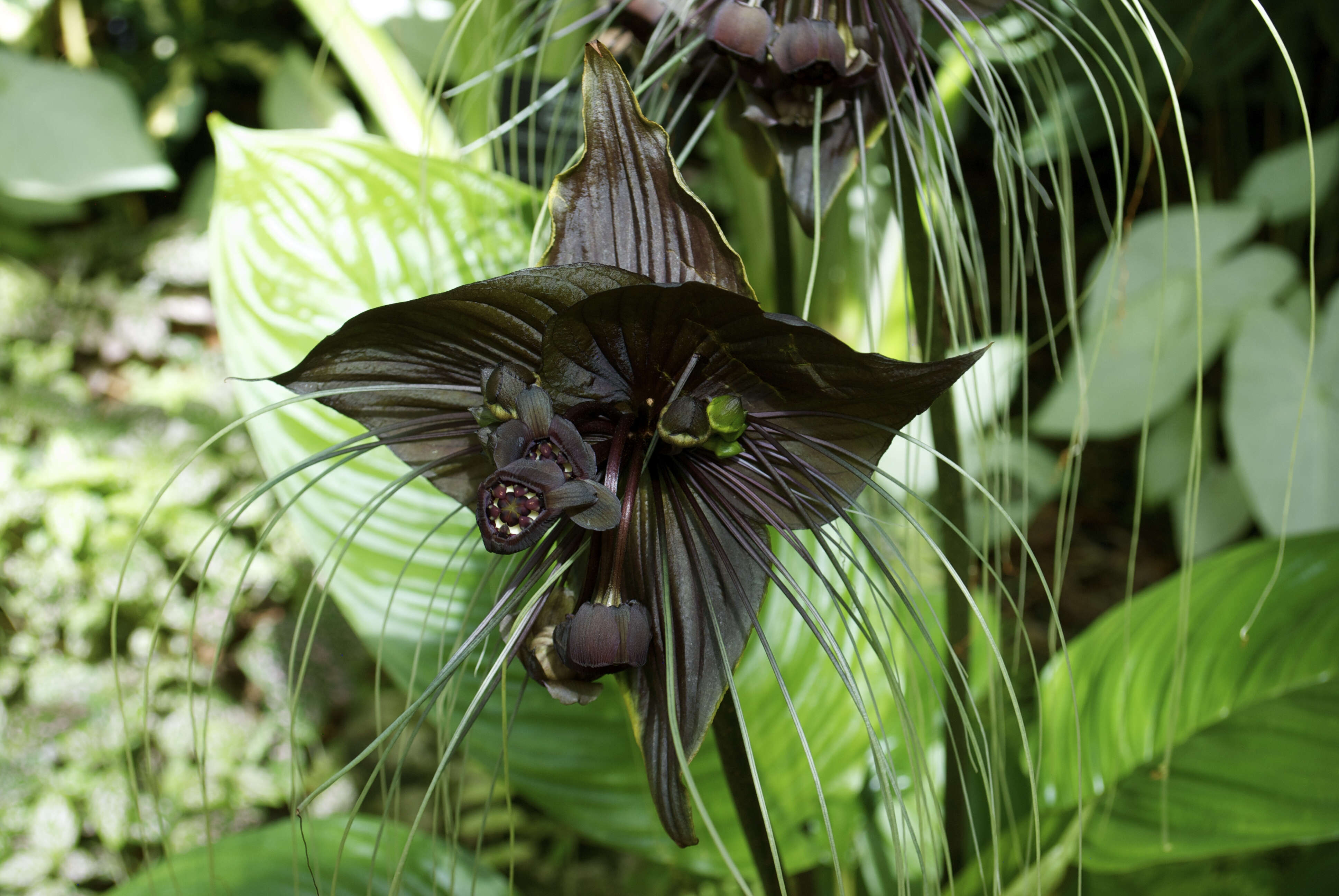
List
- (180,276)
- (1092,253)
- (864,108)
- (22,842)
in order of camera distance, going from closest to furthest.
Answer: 1. (864,108)
2. (22,842)
3. (180,276)
4. (1092,253)

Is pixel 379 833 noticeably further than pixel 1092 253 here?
No

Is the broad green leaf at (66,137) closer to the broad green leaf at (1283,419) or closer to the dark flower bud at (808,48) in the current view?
the dark flower bud at (808,48)

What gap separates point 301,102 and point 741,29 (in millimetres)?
1309

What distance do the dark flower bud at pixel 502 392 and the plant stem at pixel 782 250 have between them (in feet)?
0.85

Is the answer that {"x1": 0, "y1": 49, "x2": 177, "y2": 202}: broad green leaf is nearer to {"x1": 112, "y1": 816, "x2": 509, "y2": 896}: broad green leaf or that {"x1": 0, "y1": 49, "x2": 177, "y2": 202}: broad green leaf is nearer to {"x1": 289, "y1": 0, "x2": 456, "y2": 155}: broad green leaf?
{"x1": 289, "y1": 0, "x2": 456, "y2": 155}: broad green leaf

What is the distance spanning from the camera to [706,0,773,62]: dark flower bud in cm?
39

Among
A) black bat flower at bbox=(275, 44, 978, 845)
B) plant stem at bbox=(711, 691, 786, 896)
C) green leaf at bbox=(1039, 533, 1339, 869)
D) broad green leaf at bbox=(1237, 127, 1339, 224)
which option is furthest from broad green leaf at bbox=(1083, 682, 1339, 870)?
broad green leaf at bbox=(1237, 127, 1339, 224)

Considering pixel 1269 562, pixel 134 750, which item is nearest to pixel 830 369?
pixel 1269 562

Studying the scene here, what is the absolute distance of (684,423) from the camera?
0.32m

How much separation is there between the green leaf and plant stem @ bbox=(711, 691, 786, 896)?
1.02 ft

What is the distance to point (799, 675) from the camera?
0.70 metres

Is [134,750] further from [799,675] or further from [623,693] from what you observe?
[623,693]

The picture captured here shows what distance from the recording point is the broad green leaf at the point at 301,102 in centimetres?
141

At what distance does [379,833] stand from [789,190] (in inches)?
13.6
